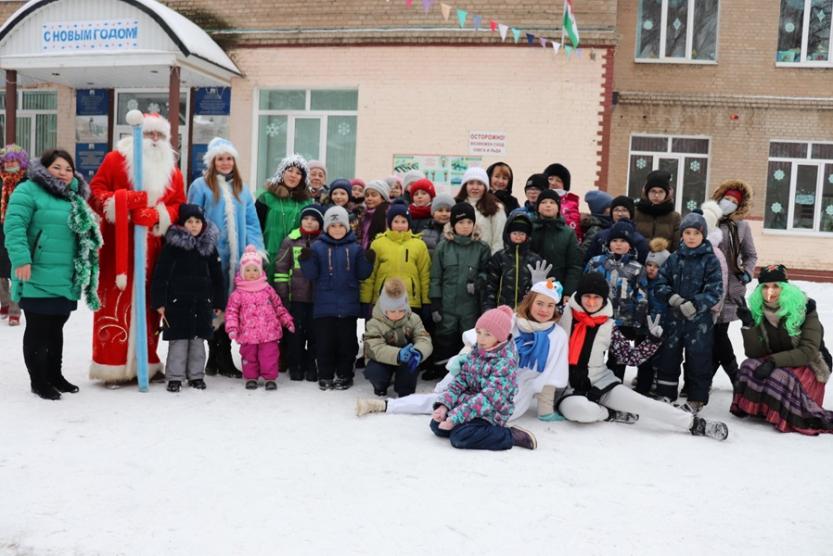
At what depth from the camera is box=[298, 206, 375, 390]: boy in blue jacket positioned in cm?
532

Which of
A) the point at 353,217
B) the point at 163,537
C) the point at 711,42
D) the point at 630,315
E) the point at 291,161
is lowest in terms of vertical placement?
the point at 163,537


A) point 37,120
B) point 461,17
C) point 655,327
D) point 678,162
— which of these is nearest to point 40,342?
point 655,327

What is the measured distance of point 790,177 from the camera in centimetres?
1363

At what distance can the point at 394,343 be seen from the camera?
5.20 meters

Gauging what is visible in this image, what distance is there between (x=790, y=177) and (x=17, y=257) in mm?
13454

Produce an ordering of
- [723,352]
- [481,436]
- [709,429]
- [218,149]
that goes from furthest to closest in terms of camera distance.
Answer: [723,352], [218,149], [709,429], [481,436]

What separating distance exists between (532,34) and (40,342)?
30.3 feet

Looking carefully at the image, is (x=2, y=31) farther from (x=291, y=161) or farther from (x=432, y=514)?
(x=432, y=514)

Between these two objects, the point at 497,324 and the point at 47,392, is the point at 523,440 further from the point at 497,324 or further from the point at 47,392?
the point at 47,392

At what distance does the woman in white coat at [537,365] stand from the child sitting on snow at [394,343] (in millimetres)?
307

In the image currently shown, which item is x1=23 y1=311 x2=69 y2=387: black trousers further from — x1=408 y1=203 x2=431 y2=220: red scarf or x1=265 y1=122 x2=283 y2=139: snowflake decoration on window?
x1=265 y1=122 x2=283 y2=139: snowflake decoration on window

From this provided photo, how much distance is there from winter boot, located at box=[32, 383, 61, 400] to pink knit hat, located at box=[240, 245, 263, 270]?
58.7 inches

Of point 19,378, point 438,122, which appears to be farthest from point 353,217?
point 438,122

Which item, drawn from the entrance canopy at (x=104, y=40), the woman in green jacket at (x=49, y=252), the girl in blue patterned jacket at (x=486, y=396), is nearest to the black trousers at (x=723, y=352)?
the girl in blue patterned jacket at (x=486, y=396)
